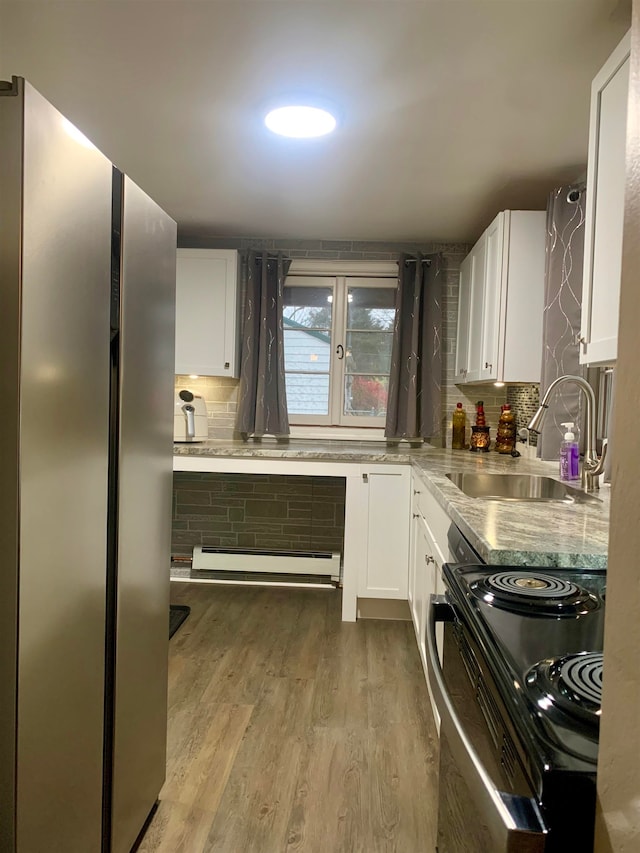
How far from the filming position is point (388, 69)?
1947mm

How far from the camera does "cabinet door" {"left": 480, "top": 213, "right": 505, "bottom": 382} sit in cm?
299

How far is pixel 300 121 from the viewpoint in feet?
7.59

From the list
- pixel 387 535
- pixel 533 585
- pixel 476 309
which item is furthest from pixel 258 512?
pixel 533 585

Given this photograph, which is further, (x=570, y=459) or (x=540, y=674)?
(x=570, y=459)

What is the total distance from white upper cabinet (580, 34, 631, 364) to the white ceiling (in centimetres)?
24

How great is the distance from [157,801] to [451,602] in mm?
1235

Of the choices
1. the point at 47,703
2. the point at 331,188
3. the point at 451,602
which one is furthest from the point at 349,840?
the point at 331,188

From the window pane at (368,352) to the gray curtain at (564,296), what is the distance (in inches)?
61.5

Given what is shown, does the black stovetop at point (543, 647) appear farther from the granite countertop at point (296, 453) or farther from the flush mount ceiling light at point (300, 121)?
the granite countertop at point (296, 453)

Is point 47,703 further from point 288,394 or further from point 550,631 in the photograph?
point 288,394

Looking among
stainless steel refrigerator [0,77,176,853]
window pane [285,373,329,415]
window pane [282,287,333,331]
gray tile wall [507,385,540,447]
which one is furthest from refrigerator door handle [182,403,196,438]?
stainless steel refrigerator [0,77,176,853]

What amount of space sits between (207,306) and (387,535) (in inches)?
73.7

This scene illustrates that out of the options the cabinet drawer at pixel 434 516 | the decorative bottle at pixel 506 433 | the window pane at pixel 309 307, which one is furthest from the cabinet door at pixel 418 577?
the window pane at pixel 309 307

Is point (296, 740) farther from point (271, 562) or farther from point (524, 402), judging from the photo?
point (524, 402)
